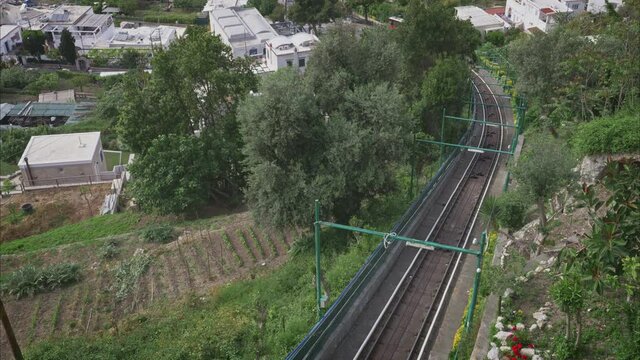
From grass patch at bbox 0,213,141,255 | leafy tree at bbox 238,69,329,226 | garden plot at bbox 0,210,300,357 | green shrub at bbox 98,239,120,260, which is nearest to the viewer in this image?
leafy tree at bbox 238,69,329,226

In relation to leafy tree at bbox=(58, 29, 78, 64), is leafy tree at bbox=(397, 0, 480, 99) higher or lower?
higher

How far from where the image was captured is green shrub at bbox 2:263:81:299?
27250 mm

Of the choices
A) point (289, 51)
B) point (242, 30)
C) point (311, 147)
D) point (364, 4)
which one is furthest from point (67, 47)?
point (311, 147)

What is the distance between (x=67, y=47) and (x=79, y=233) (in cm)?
4807

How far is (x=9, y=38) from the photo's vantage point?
78812mm

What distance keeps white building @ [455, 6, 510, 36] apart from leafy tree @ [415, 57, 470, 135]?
33053 millimetres

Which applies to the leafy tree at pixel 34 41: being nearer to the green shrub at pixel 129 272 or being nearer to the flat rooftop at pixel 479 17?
the flat rooftop at pixel 479 17

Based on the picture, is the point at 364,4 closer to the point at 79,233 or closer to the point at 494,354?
the point at 79,233

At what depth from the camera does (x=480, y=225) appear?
2859cm

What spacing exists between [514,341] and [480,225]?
13696 millimetres

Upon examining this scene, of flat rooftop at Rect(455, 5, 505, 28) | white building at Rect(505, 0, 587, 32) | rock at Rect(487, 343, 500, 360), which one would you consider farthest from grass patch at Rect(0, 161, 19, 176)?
white building at Rect(505, 0, 587, 32)

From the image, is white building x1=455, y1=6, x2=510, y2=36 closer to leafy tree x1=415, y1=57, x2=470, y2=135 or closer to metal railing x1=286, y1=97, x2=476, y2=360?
leafy tree x1=415, y1=57, x2=470, y2=135

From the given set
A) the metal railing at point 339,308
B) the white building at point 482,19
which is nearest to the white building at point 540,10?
the white building at point 482,19

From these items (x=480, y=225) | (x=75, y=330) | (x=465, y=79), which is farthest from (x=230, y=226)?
(x=465, y=79)
